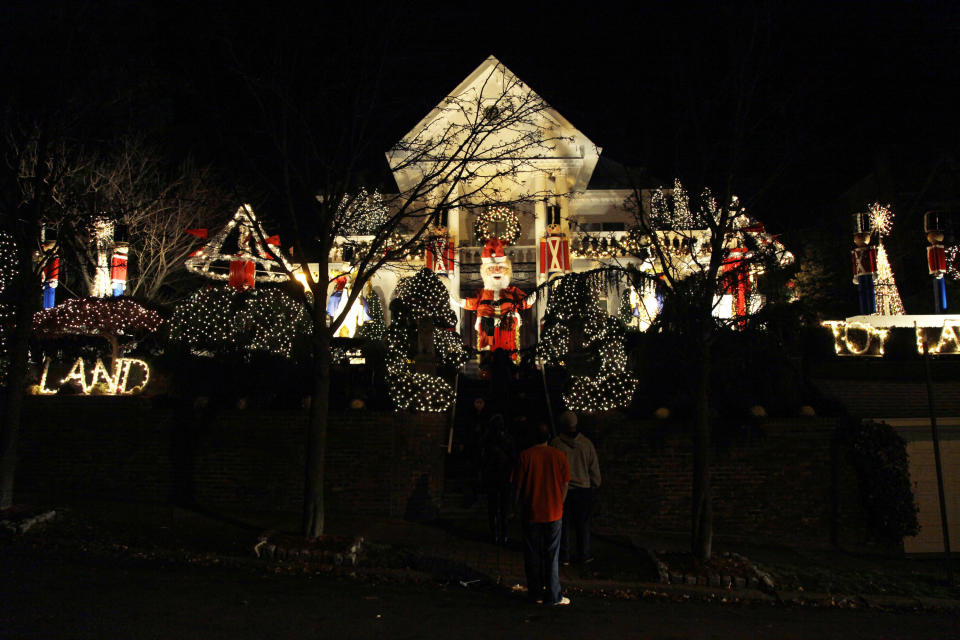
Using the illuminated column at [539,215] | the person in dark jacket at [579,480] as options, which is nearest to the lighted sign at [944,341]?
the illuminated column at [539,215]

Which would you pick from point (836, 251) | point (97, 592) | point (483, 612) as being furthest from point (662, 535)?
point (836, 251)

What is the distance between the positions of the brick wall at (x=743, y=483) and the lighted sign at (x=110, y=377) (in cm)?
967

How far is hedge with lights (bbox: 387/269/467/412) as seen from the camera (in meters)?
12.3

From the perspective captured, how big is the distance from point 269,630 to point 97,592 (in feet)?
6.61

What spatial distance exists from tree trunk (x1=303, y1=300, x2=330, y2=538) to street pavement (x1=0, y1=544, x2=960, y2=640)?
3.40ft

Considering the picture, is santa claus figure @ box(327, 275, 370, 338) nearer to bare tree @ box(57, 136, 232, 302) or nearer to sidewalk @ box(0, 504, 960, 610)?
bare tree @ box(57, 136, 232, 302)

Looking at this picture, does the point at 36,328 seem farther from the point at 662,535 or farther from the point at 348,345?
the point at 662,535

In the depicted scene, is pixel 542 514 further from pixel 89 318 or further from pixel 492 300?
pixel 492 300

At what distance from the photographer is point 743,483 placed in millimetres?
10922

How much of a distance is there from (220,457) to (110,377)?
5171 millimetres

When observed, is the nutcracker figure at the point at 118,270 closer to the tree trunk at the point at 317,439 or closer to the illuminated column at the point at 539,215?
the tree trunk at the point at 317,439

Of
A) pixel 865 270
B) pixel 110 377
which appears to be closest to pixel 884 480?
pixel 865 270

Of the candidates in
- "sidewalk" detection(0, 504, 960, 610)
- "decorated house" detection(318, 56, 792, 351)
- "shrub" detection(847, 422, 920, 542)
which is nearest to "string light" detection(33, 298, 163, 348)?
"sidewalk" detection(0, 504, 960, 610)

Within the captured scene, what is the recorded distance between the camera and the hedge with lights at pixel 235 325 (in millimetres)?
Answer: 14586
